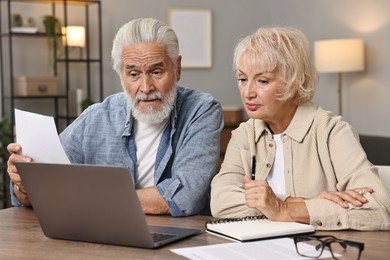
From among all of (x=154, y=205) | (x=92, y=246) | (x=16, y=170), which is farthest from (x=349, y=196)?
(x=16, y=170)

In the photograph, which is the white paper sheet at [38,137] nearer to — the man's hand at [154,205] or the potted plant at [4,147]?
the man's hand at [154,205]

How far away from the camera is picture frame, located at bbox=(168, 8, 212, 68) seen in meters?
6.86

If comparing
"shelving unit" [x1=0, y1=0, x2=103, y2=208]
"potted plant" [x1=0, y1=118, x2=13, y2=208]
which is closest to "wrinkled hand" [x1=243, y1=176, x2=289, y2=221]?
"potted plant" [x1=0, y1=118, x2=13, y2=208]

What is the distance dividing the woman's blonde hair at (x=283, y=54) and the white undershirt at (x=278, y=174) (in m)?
0.17

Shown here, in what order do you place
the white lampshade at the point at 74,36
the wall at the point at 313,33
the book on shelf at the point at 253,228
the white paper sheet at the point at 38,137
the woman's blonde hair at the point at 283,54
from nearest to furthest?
the book on shelf at the point at 253,228, the white paper sheet at the point at 38,137, the woman's blonde hair at the point at 283,54, the wall at the point at 313,33, the white lampshade at the point at 74,36

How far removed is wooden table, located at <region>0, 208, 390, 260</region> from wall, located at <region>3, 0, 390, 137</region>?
12.8 ft

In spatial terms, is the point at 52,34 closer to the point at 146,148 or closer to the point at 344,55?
the point at 344,55

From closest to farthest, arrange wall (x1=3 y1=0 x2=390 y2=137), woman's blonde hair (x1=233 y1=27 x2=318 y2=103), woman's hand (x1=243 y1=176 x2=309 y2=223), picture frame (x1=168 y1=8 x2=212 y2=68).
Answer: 1. woman's hand (x1=243 y1=176 x2=309 y2=223)
2. woman's blonde hair (x1=233 y1=27 x2=318 y2=103)
3. wall (x1=3 y1=0 x2=390 y2=137)
4. picture frame (x1=168 y1=8 x2=212 y2=68)

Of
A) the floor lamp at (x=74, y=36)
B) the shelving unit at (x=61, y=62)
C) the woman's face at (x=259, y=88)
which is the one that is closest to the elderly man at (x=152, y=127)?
the woman's face at (x=259, y=88)

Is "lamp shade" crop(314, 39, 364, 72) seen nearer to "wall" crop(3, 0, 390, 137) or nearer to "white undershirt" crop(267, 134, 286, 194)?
"wall" crop(3, 0, 390, 137)

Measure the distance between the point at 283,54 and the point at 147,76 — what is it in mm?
480

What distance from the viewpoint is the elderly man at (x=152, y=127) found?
2.31m

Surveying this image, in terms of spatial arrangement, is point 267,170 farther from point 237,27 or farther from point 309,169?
point 237,27

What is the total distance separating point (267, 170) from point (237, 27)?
5.04 metres
